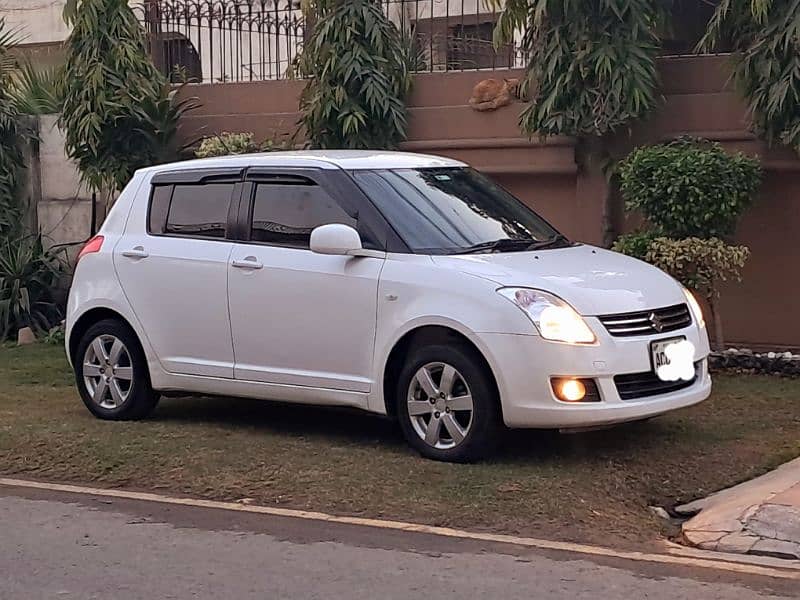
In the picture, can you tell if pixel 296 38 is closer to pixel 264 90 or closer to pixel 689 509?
pixel 264 90

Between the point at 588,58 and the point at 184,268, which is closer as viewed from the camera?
the point at 184,268

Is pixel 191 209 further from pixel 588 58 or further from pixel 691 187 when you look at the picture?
pixel 691 187

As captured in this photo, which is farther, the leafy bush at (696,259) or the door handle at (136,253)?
the leafy bush at (696,259)

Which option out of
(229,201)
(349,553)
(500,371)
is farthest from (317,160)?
(349,553)

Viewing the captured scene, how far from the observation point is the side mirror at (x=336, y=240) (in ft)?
25.2

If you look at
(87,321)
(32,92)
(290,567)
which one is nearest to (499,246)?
(290,567)

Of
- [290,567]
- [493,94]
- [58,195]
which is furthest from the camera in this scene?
[58,195]

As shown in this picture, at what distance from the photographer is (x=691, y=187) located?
999 centimetres

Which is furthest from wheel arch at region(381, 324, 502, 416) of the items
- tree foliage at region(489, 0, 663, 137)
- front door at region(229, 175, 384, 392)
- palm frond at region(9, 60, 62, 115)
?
palm frond at region(9, 60, 62, 115)

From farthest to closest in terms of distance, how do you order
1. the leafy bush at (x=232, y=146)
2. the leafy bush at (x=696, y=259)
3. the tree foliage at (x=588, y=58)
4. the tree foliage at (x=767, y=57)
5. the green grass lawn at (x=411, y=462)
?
the leafy bush at (x=232, y=146)
the tree foliage at (x=588, y=58)
the leafy bush at (x=696, y=259)
the tree foliage at (x=767, y=57)
the green grass lawn at (x=411, y=462)

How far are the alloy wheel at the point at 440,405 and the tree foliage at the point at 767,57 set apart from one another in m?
4.02

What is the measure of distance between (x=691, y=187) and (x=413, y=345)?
3393 mm

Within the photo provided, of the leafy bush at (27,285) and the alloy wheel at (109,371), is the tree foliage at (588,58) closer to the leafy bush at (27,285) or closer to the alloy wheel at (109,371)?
the alloy wheel at (109,371)

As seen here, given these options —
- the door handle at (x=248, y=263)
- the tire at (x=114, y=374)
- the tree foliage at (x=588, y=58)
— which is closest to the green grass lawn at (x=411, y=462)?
the tire at (x=114, y=374)
